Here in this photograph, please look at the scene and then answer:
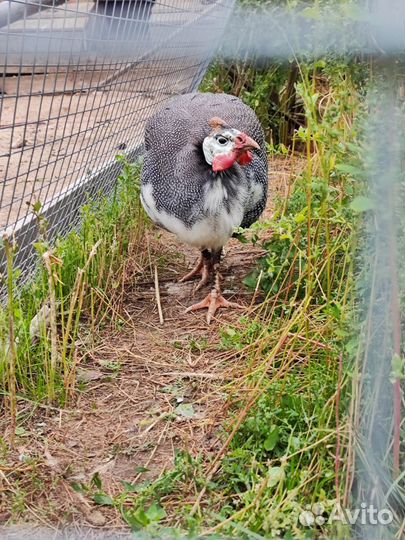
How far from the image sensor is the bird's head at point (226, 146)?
2984mm

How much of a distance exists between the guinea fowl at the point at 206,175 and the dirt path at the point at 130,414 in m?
0.21

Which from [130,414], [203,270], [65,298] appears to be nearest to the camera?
[130,414]

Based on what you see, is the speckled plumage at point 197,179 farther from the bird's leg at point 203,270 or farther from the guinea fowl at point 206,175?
the bird's leg at point 203,270

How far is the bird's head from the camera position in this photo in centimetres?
298

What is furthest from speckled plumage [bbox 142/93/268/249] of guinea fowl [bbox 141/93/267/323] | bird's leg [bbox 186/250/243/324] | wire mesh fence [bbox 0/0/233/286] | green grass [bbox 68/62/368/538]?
green grass [bbox 68/62/368/538]

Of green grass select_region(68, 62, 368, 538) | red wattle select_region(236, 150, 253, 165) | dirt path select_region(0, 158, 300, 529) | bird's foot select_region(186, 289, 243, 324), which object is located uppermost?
red wattle select_region(236, 150, 253, 165)

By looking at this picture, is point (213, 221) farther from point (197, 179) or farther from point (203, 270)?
point (203, 270)

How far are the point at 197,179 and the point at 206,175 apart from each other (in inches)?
1.5

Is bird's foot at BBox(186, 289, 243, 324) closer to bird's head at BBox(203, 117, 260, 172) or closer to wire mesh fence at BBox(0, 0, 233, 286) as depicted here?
bird's head at BBox(203, 117, 260, 172)

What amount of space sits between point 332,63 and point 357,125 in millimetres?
204

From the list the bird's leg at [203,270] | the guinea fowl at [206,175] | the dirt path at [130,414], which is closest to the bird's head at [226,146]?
the guinea fowl at [206,175]

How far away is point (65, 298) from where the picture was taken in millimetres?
2857

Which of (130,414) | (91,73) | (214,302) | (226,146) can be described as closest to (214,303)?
(214,302)

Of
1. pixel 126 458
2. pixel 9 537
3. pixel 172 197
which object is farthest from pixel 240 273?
pixel 9 537
